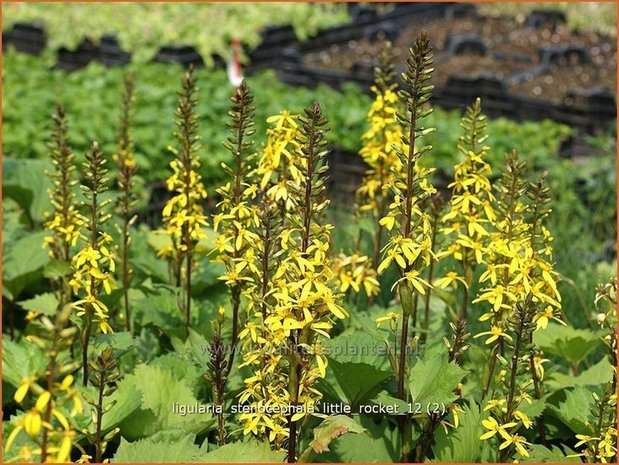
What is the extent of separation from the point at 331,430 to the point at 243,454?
0.74ft

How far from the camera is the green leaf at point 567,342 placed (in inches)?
130

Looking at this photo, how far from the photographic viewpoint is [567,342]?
3309 mm

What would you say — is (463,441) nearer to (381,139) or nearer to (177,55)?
(381,139)

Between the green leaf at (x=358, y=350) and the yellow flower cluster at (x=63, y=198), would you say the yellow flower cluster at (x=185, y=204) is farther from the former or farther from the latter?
the green leaf at (x=358, y=350)

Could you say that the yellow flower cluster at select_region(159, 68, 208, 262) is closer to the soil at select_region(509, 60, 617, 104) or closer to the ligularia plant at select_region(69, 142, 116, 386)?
the ligularia plant at select_region(69, 142, 116, 386)

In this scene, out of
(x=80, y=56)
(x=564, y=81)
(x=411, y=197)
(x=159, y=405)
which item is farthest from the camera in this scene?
(x=80, y=56)

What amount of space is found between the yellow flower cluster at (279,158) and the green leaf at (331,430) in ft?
1.99

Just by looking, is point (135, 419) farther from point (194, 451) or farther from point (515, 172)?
point (515, 172)

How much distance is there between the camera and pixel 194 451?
262 cm

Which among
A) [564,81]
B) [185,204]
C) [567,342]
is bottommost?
[567,342]

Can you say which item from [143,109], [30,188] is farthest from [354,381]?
[143,109]

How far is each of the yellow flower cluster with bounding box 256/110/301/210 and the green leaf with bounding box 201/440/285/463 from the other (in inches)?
26.1

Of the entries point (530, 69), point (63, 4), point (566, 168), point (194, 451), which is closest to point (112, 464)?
point (194, 451)

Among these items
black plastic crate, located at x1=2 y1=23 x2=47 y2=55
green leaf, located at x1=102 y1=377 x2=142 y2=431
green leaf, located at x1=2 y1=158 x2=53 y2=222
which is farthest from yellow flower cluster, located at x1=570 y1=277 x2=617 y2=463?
black plastic crate, located at x1=2 y1=23 x2=47 y2=55
